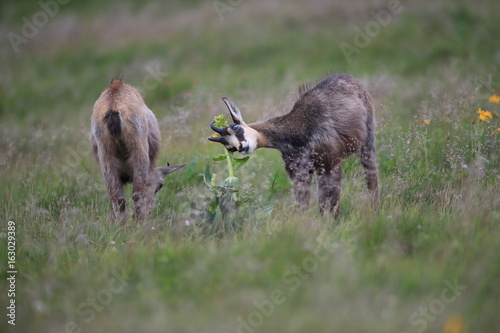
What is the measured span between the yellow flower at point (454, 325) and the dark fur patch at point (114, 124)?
3548mm

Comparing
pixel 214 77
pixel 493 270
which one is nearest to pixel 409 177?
pixel 493 270

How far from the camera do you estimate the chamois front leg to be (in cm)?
556

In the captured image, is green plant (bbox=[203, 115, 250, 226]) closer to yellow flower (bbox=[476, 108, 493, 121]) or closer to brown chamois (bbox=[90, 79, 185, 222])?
brown chamois (bbox=[90, 79, 185, 222])

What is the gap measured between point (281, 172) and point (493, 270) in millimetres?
3422

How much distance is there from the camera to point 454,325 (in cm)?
324

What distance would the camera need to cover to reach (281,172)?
6.91 m

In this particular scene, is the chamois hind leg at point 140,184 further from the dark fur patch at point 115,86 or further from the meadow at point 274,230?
the dark fur patch at point 115,86

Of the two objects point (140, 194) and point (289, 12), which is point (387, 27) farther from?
point (140, 194)

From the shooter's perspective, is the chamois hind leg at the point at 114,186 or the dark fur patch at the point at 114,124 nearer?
the dark fur patch at the point at 114,124
